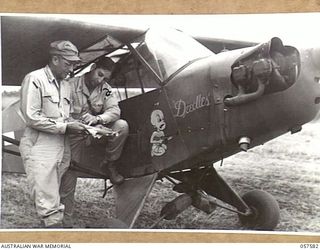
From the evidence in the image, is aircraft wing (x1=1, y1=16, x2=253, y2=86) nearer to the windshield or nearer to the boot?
the windshield

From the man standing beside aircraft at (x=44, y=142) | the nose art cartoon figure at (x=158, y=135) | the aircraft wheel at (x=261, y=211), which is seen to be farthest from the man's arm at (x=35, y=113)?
the aircraft wheel at (x=261, y=211)

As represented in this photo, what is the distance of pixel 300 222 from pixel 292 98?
1.63 feet

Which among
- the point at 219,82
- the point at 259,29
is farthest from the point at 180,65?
the point at 259,29

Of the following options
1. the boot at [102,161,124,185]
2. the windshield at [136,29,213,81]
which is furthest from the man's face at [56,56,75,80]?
the boot at [102,161,124,185]

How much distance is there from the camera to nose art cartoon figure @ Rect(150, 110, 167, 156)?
7.06ft

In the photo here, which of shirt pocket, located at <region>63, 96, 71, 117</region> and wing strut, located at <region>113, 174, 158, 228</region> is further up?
shirt pocket, located at <region>63, 96, 71, 117</region>

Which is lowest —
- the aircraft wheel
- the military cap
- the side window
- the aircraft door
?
the aircraft wheel

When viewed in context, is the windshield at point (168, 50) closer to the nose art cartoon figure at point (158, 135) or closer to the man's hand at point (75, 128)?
the nose art cartoon figure at point (158, 135)

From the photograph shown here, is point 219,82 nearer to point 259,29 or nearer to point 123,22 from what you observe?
point 259,29

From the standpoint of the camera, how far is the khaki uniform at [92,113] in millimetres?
2172

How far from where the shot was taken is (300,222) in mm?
2141

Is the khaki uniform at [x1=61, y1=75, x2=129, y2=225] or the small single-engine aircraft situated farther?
the khaki uniform at [x1=61, y1=75, x2=129, y2=225]

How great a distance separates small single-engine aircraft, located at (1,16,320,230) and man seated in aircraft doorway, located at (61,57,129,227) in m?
0.03

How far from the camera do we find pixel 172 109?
2.12m
